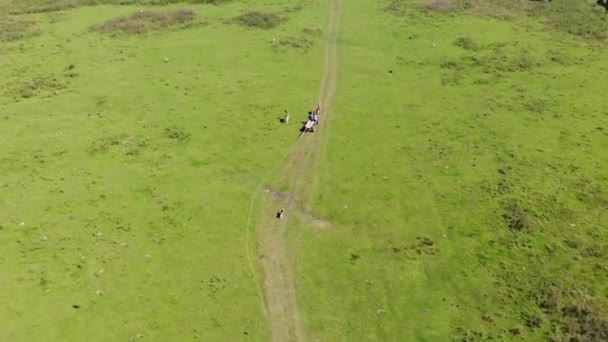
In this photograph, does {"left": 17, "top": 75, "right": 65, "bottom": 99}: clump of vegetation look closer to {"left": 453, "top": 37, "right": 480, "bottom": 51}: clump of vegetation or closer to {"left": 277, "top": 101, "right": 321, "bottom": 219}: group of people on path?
{"left": 277, "top": 101, "right": 321, "bottom": 219}: group of people on path

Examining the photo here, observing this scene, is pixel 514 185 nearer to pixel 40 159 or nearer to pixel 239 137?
pixel 239 137

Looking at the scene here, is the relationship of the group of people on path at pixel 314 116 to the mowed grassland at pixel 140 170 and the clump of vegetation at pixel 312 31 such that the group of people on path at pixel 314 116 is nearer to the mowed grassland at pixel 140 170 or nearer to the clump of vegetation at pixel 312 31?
the mowed grassland at pixel 140 170

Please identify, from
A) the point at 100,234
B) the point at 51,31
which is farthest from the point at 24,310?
the point at 51,31

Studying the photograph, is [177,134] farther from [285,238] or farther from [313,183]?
[285,238]

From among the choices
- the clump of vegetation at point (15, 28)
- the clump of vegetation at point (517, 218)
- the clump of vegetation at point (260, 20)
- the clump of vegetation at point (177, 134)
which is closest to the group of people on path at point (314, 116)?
the clump of vegetation at point (177, 134)

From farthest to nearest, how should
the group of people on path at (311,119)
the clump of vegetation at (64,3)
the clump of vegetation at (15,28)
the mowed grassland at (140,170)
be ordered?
1. the clump of vegetation at (64,3)
2. the clump of vegetation at (15,28)
3. the group of people on path at (311,119)
4. the mowed grassland at (140,170)

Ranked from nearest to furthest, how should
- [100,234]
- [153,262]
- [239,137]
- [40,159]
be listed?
[153,262] → [100,234] → [40,159] → [239,137]

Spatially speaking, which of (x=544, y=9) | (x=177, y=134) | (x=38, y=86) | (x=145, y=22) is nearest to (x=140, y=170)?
(x=177, y=134)
